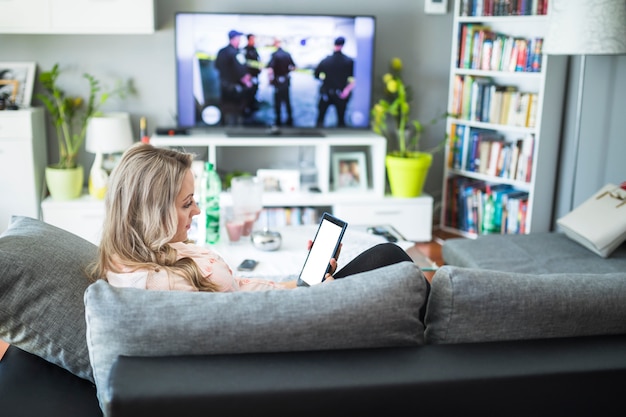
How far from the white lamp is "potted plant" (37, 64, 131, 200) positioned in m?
0.11

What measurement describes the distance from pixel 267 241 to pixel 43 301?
1260mm

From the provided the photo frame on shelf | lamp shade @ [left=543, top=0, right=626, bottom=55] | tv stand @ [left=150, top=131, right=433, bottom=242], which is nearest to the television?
tv stand @ [left=150, top=131, right=433, bottom=242]

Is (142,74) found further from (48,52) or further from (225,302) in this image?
(225,302)

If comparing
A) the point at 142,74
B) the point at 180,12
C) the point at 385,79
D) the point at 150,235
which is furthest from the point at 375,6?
the point at 150,235

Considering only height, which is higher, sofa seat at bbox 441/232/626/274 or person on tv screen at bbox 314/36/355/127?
person on tv screen at bbox 314/36/355/127

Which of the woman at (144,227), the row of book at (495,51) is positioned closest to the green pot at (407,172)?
the row of book at (495,51)

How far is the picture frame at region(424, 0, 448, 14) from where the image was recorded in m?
4.59

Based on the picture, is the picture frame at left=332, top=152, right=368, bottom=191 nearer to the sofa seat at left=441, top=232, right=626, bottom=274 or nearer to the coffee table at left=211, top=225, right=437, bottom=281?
the sofa seat at left=441, top=232, right=626, bottom=274

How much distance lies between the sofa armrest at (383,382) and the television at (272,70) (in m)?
3.19

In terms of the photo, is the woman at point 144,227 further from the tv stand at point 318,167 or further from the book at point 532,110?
the book at point 532,110

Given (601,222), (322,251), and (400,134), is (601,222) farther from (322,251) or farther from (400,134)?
(400,134)

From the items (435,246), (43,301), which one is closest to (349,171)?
(435,246)

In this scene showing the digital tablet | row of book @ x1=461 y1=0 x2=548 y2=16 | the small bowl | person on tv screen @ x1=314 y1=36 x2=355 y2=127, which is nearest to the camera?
the digital tablet

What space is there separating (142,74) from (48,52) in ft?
1.89
